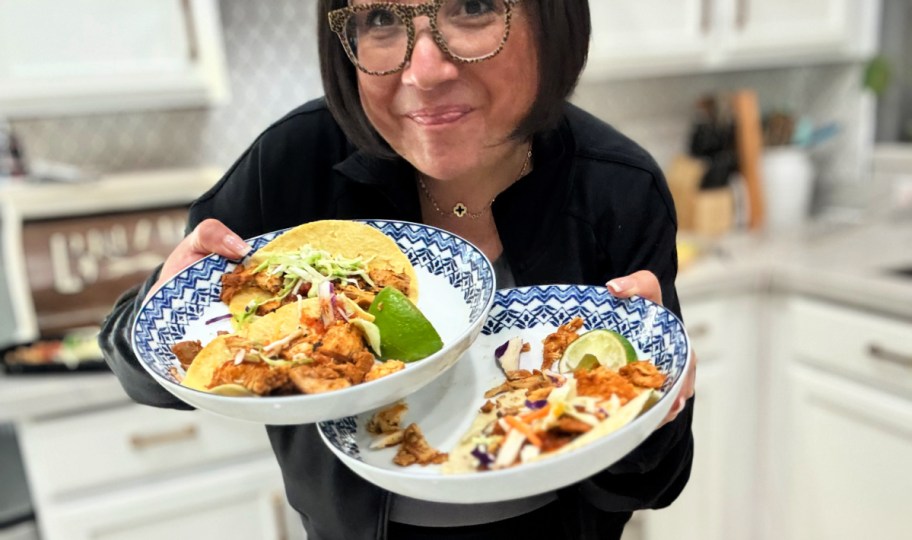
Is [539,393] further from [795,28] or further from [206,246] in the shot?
[795,28]

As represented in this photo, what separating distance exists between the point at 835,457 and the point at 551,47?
1440mm

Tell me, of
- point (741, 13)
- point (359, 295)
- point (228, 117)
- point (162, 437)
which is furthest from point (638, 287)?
point (741, 13)

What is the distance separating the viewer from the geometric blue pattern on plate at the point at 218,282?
55 centimetres

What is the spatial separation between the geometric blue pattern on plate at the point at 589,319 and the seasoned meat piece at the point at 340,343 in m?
0.06

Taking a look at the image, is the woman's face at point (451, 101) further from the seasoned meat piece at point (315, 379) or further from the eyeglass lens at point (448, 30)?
the seasoned meat piece at point (315, 379)

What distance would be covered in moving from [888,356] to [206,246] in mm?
1406

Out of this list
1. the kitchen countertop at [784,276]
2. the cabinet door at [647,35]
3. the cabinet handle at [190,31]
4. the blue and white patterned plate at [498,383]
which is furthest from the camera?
the cabinet door at [647,35]

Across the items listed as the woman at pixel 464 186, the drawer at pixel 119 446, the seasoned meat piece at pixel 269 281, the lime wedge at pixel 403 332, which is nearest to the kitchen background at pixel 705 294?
the drawer at pixel 119 446

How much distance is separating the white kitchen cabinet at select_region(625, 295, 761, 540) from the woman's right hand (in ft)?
4.06

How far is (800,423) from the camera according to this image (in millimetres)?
1700

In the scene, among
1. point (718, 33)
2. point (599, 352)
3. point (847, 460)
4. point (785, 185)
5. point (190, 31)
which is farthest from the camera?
point (785, 185)

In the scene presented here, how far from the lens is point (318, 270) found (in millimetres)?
613

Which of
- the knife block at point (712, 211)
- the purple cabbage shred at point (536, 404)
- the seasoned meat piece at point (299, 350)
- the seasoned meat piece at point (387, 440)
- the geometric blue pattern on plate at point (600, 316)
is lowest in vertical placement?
the knife block at point (712, 211)

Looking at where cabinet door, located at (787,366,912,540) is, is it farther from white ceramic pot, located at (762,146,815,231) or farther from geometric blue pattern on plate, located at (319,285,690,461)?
geometric blue pattern on plate, located at (319,285,690,461)
